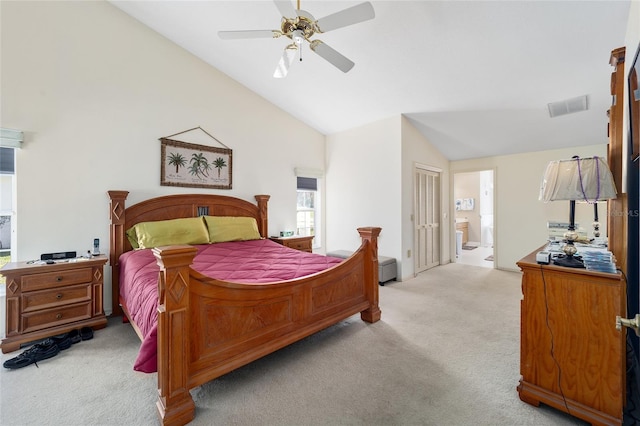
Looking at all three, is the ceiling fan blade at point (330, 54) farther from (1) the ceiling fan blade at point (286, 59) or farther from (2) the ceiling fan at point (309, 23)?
(1) the ceiling fan blade at point (286, 59)

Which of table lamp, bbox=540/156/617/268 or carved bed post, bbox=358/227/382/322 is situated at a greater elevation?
table lamp, bbox=540/156/617/268

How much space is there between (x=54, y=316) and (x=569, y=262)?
3.99 metres

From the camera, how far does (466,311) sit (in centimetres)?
308

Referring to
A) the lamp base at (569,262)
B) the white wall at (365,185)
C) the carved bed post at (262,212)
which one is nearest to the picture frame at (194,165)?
the carved bed post at (262,212)

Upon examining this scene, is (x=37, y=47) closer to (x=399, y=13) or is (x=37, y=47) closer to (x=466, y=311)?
(x=399, y=13)

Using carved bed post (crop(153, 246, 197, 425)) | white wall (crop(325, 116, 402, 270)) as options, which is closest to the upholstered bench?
white wall (crop(325, 116, 402, 270))

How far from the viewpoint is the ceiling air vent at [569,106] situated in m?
3.25

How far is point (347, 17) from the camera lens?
1.92 metres

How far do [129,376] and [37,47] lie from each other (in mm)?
3276

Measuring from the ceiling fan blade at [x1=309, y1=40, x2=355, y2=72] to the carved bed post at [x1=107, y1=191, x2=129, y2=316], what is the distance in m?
2.60

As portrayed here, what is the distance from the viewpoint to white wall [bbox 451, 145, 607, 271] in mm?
4445

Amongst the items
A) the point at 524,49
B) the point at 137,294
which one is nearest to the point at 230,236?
the point at 137,294

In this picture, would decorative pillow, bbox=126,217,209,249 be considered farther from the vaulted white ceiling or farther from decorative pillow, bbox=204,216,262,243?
the vaulted white ceiling

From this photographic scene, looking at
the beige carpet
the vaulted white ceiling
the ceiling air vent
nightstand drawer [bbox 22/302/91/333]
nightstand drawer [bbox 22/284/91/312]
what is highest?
the vaulted white ceiling
